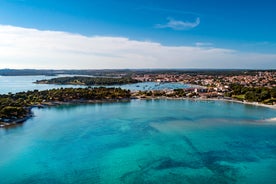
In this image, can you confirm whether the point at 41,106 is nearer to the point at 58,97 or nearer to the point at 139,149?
the point at 58,97

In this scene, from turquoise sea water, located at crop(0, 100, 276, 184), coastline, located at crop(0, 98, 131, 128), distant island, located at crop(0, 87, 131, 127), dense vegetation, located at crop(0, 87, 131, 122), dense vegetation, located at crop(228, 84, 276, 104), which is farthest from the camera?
dense vegetation, located at crop(228, 84, 276, 104)

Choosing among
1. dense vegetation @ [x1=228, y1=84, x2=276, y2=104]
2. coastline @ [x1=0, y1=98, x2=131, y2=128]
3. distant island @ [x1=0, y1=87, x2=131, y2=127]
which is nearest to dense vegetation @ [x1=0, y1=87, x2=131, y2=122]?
distant island @ [x1=0, y1=87, x2=131, y2=127]

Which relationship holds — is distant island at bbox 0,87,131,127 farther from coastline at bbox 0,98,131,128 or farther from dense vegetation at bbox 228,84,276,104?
dense vegetation at bbox 228,84,276,104

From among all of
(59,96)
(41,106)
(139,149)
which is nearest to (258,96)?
(139,149)

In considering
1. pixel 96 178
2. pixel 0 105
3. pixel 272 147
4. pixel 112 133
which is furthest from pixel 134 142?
pixel 0 105

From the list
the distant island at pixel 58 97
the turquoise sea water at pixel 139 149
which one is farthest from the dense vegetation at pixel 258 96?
the distant island at pixel 58 97

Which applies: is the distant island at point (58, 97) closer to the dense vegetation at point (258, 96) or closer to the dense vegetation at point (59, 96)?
the dense vegetation at point (59, 96)

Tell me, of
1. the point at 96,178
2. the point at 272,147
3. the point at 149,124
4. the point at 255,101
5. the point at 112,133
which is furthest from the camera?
the point at 255,101

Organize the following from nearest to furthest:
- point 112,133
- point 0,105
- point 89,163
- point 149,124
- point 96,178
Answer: point 96,178
point 89,163
point 112,133
point 149,124
point 0,105

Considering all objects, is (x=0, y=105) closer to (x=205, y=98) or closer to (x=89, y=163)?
(x=89, y=163)
